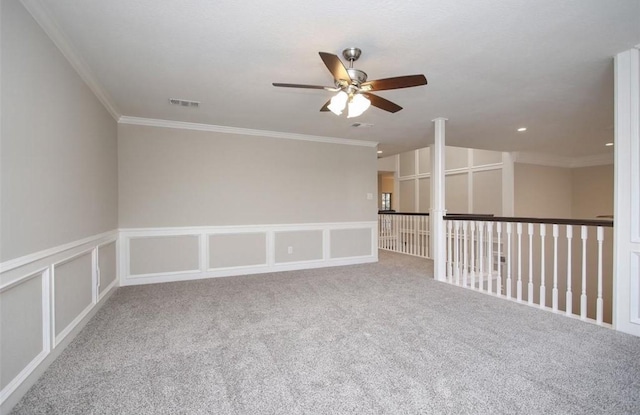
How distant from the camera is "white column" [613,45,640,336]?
2.44 metres

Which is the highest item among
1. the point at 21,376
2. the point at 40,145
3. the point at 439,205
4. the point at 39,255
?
the point at 40,145

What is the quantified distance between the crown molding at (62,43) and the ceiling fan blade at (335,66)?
1.84 m

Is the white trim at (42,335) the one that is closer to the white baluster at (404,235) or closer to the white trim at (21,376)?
the white trim at (21,376)

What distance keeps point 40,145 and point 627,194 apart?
459cm

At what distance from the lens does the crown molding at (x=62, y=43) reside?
6.10ft

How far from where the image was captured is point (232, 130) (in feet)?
15.7

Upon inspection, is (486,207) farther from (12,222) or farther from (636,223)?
(12,222)

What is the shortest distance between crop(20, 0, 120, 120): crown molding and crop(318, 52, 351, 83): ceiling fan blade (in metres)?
1.84

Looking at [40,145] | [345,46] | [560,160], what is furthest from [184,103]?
[560,160]

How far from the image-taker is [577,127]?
4.89 metres

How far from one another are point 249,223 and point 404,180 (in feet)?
22.9

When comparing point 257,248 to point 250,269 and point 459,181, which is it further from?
point 459,181

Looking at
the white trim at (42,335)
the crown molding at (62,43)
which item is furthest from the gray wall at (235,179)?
the white trim at (42,335)

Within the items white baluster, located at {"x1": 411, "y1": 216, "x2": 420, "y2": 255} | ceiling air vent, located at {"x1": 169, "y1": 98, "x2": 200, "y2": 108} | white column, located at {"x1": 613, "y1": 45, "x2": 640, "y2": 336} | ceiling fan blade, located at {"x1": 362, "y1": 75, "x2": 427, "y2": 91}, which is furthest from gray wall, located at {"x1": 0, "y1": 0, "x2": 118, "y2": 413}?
white baluster, located at {"x1": 411, "y1": 216, "x2": 420, "y2": 255}
